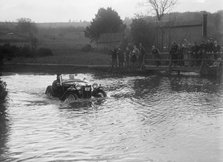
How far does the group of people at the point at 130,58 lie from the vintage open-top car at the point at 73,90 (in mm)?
16622

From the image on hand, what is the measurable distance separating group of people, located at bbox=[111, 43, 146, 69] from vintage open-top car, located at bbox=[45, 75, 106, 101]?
1662 centimetres

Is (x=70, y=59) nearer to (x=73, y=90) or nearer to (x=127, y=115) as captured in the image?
(x=73, y=90)

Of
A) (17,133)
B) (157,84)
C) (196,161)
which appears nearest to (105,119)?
(17,133)

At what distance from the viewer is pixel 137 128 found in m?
14.7

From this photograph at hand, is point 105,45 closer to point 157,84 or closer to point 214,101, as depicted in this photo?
point 157,84

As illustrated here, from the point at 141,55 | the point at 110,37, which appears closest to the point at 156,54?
the point at 141,55

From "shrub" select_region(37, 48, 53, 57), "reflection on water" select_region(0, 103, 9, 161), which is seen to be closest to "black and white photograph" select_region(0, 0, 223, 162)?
"reflection on water" select_region(0, 103, 9, 161)

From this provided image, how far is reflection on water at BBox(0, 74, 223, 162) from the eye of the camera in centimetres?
1148

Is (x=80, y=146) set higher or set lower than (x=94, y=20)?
lower

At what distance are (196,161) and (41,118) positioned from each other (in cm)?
849

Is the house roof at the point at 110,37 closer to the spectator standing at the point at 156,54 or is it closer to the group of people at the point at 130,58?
the group of people at the point at 130,58

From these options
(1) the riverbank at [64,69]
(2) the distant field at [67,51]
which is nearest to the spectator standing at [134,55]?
(1) the riverbank at [64,69]

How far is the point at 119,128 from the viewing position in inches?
582

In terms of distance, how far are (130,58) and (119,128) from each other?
26461mm
